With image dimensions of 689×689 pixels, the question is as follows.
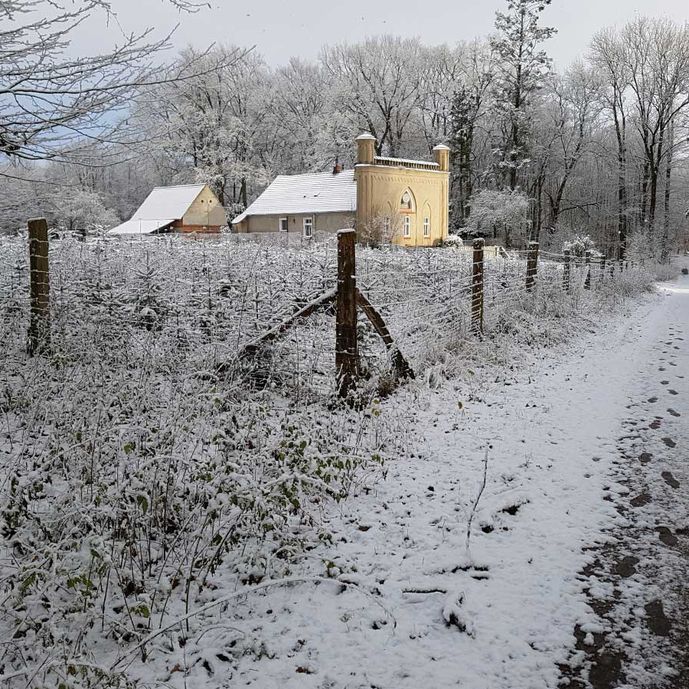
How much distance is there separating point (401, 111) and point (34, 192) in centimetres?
4557

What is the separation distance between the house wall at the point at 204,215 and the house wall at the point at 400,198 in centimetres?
1238

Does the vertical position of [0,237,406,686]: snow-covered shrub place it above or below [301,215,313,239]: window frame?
below

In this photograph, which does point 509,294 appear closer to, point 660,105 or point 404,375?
point 404,375

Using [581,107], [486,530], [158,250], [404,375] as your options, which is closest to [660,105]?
[581,107]

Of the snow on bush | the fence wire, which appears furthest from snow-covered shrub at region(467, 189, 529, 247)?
the snow on bush

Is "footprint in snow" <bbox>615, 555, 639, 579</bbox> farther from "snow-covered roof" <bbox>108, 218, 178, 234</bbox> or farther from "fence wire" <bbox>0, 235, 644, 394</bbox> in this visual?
"snow-covered roof" <bbox>108, 218, 178, 234</bbox>

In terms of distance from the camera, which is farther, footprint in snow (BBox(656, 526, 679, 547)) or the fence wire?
the fence wire

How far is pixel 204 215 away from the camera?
1575 inches

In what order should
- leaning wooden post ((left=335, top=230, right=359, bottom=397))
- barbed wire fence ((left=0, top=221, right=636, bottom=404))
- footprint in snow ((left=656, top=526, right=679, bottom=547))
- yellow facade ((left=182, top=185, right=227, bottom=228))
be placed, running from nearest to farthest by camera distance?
footprint in snow ((left=656, top=526, right=679, bottom=547))
leaning wooden post ((left=335, top=230, right=359, bottom=397))
barbed wire fence ((left=0, top=221, right=636, bottom=404))
yellow facade ((left=182, top=185, right=227, bottom=228))

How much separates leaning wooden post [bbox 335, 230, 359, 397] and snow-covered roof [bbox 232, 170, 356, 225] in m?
27.9

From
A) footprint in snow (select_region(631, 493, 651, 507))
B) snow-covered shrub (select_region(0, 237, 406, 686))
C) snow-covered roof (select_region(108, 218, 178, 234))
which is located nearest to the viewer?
snow-covered shrub (select_region(0, 237, 406, 686))

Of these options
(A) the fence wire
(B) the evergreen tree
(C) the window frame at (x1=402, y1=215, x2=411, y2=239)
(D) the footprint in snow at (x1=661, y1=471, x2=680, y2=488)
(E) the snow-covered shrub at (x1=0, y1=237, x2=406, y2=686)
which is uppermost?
(B) the evergreen tree

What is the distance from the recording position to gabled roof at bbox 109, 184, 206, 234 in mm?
38688

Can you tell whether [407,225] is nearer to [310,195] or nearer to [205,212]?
[310,195]
